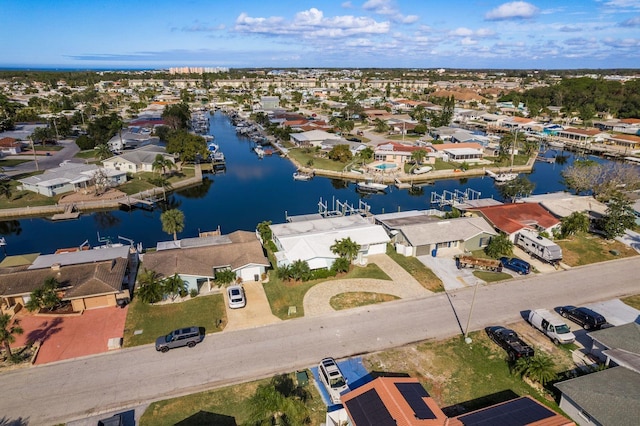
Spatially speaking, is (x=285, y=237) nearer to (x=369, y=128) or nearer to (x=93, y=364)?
(x=93, y=364)

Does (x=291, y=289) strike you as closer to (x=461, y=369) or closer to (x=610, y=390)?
(x=461, y=369)

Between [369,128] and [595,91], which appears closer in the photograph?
[369,128]

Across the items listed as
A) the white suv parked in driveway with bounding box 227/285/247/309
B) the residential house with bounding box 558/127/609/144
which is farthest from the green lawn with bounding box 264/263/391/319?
the residential house with bounding box 558/127/609/144

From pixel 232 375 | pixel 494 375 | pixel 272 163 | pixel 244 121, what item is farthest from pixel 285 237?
pixel 244 121

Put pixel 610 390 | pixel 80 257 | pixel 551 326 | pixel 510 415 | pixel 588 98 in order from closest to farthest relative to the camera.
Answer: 1. pixel 510 415
2. pixel 610 390
3. pixel 551 326
4. pixel 80 257
5. pixel 588 98

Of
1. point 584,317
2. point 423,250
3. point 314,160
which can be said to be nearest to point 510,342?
point 584,317
